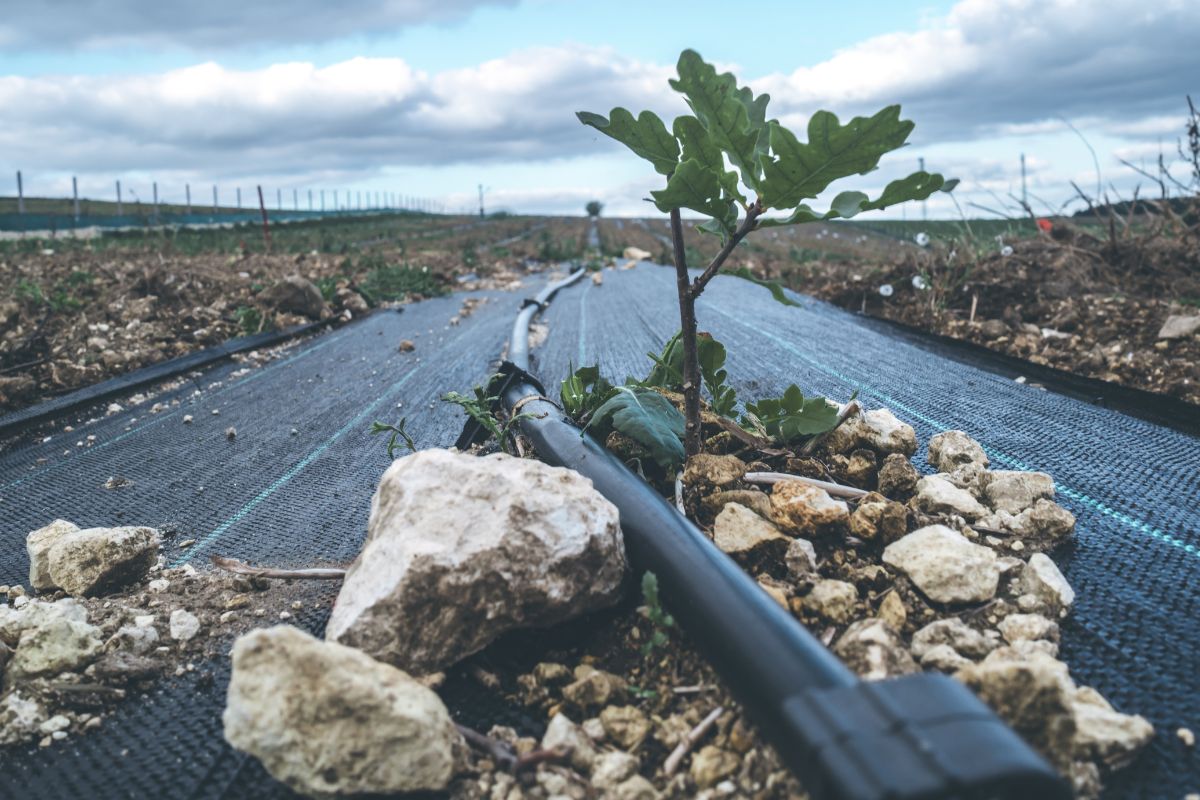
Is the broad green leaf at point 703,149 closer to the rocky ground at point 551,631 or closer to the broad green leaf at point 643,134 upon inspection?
the broad green leaf at point 643,134

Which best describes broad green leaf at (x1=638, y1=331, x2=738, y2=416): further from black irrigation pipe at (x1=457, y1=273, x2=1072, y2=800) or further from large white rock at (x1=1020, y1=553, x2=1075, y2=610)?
large white rock at (x1=1020, y1=553, x2=1075, y2=610)

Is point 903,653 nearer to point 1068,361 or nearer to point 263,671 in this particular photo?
point 263,671

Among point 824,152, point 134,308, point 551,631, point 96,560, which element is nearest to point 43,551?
point 96,560

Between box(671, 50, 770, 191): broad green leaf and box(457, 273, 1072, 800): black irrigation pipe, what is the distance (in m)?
0.61

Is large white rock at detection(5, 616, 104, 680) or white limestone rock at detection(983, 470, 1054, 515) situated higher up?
→ white limestone rock at detection(983, 470, 1054, 515)

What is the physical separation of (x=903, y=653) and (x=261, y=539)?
1.47m

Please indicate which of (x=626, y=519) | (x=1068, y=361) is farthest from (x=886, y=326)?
(x=626, y=519)

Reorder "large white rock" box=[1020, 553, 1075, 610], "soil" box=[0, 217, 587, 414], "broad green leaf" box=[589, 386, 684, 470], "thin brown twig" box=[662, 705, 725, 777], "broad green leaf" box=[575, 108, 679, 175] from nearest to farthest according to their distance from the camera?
"thin brown twig" box=[662, 705, 725, 777]
"large white rock" box=[1020, 553, 1075, 610]
"broad green leaf" box=[575, 108, 679, 175]
"broad green leaf" box=[589, 386, 684, 470]
"soil" box=[0, 217, 587, 414]

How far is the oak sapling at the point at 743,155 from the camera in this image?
111 centimetres

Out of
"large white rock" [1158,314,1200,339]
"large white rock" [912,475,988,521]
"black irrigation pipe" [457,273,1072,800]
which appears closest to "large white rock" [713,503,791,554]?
"black irrigation pipe" [457,273,1072,800]

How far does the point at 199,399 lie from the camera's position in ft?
10.4

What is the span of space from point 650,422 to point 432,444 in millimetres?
1062

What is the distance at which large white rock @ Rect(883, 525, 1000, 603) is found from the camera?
1139 mm

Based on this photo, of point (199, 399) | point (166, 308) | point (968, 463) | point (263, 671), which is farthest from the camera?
point (166, 308)
